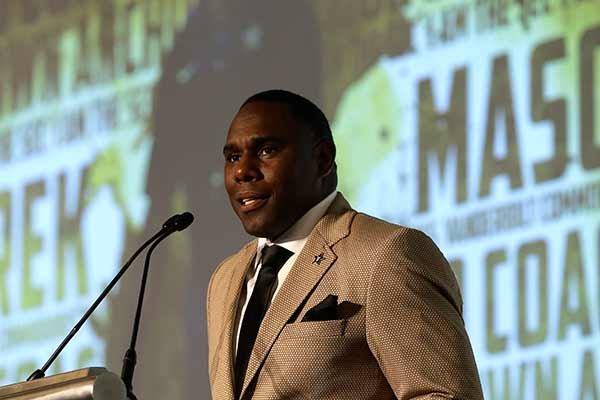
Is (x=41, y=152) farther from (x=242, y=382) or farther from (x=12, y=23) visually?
(x=242, y=382)

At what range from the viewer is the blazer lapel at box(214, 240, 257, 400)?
283cm

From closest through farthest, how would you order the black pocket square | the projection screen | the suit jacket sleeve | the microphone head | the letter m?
the suit jacket sleeve, the black pocket square, the microphone head, the projection screen, the letter m

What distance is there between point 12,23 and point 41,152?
2.30 ft

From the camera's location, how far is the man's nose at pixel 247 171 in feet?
9.44

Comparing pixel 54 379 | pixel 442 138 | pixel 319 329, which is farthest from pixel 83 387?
pixel 442 138

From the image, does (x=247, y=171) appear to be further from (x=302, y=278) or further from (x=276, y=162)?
(x=302, y=278)

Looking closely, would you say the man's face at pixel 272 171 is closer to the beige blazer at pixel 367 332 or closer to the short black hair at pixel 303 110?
the short black hair at pixel 303 110

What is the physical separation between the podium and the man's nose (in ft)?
2.51

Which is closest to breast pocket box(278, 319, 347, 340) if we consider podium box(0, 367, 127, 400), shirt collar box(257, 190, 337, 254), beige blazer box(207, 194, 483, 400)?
beige blazer box(207, 194, 483, 400)

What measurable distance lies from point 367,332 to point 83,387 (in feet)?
2.44

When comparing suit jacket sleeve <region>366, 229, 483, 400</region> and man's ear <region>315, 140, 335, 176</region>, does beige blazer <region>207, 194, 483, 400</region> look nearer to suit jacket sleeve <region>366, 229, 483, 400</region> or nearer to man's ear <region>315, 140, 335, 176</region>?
suit jacket sleeve <region>366, 229, 483, 400</region>

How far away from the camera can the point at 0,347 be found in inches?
219

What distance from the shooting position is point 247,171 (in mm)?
2875

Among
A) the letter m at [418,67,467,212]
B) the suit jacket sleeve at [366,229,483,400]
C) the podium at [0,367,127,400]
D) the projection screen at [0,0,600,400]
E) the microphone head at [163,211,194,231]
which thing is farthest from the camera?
the letter m at [418,67,467,212]
